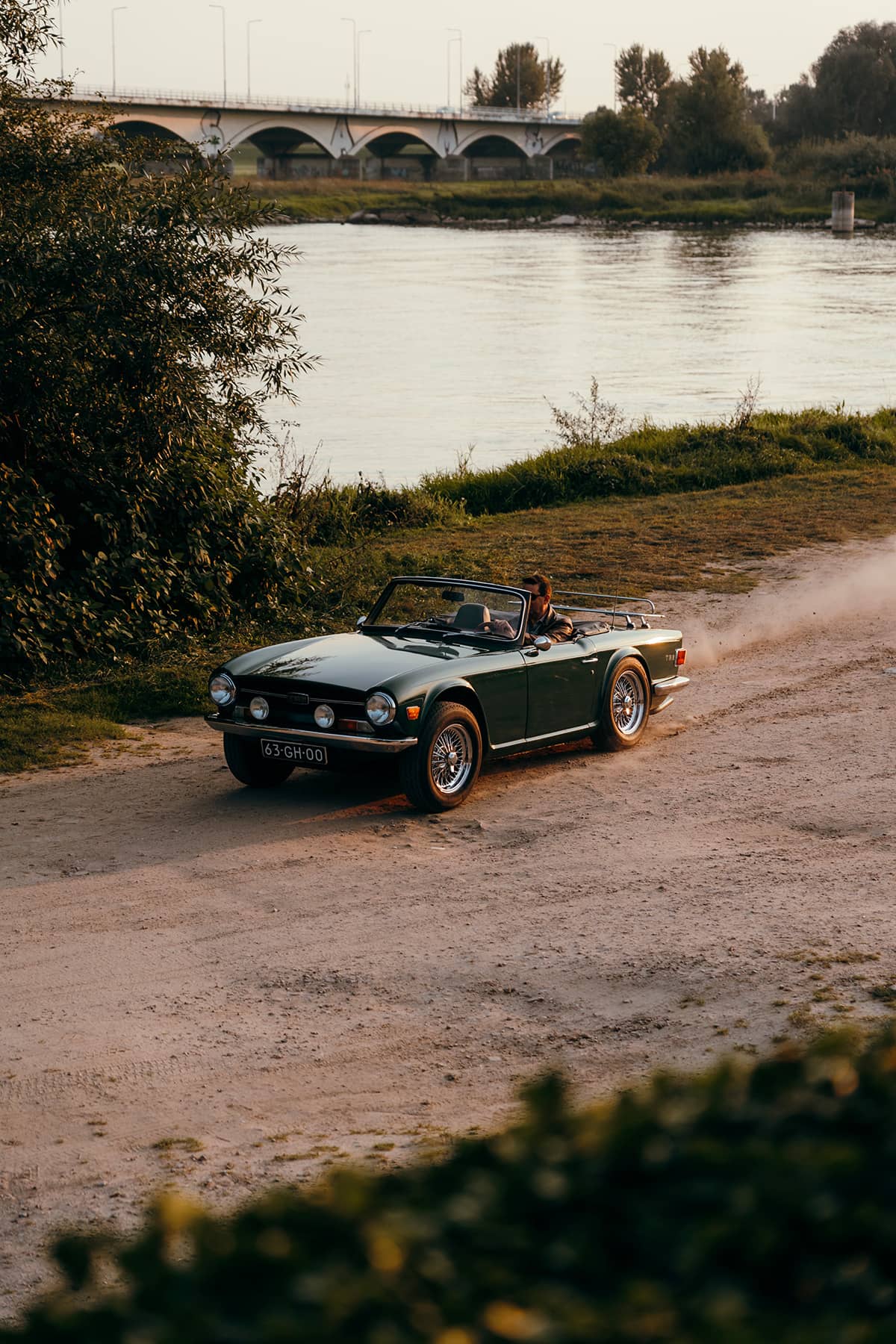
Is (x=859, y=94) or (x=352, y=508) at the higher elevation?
(x=859, y=94)

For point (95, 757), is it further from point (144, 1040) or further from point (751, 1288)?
point (751, 1288)

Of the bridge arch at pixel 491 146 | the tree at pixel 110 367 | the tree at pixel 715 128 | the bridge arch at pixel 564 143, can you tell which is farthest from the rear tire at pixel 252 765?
the bridge arch at pixel 564 143

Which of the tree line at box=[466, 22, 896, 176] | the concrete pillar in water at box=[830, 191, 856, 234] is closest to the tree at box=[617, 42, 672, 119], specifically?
the tree line at box=[466, 22, 896, 176]

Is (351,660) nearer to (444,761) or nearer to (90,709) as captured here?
(444,761)

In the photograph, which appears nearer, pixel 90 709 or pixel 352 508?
pixel 90 709

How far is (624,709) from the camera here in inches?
481

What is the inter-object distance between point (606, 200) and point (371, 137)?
21.7 m

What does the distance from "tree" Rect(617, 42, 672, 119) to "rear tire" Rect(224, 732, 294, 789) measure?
506ft

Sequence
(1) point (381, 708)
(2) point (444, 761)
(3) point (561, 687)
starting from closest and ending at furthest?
(1) point (381, 708) < (2) point (444, 761) < (3) point (561, 687)

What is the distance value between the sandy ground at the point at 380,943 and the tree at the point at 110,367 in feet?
9.04

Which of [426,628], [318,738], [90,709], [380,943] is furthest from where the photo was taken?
[90,709]

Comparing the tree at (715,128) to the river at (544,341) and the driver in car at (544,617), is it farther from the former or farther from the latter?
the driver in car at (544,617)

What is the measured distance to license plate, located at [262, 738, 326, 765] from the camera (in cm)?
1020

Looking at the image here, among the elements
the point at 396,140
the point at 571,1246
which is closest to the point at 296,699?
the point at 571,1246
